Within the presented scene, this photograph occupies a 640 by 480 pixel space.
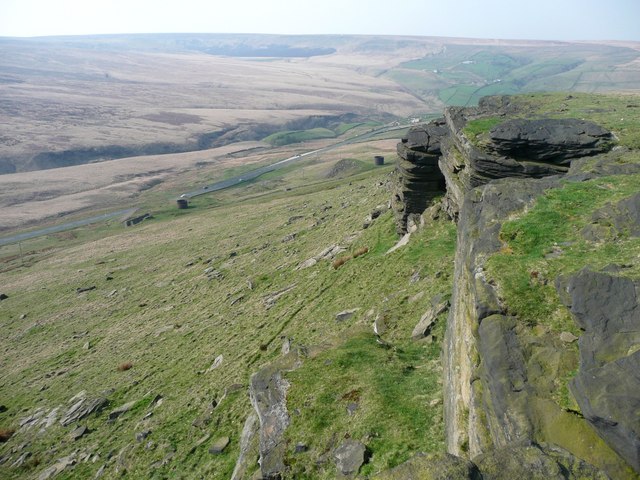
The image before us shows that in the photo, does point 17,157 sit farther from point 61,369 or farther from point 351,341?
point 351,341

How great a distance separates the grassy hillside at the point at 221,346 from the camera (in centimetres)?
2006

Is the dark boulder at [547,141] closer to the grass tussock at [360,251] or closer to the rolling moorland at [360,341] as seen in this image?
the rolling moorland at [360,341]

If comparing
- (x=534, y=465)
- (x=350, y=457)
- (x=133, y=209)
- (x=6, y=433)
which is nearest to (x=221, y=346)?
(x=6, y=433)

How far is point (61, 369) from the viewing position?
41344 mm

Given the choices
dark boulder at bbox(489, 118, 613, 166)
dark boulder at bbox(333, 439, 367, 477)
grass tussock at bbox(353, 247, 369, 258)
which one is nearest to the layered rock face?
dark boulder at bbox(333, 439, 367, 477)

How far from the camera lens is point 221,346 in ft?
116

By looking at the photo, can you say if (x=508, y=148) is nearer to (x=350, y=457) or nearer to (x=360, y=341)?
(x=360, y=341)

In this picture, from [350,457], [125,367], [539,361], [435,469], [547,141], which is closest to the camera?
[435,469]

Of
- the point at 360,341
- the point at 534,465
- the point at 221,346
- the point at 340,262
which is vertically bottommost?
the point at 221,346

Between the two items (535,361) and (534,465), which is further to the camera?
(535,361)

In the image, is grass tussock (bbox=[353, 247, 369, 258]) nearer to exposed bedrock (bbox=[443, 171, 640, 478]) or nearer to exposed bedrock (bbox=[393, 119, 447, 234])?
exposed bedrock (bbox=[393, 119, 447, 234])

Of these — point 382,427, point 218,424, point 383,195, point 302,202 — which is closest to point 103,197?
point 302,202

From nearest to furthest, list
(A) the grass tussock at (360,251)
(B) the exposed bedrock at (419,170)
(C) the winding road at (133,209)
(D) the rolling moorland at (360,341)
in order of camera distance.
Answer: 1. (D) the rolling moorland at (360,341)
2. (B) the exposed bedrock at (419,170)
3. (A) the grass tussock at (360,251)
4. (C) the winding road at (133,209)

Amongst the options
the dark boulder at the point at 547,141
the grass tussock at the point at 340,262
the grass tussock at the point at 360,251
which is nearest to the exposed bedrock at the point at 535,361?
Answer: the dark boulder at the point at 547,141
